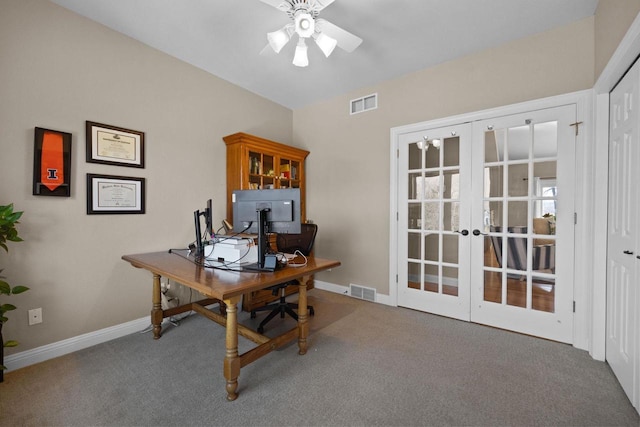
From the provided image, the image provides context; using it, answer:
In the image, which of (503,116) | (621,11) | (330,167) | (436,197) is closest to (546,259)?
(436,197)

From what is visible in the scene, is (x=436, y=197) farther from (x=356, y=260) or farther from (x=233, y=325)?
(x=233, y=325)

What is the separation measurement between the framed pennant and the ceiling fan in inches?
72.0

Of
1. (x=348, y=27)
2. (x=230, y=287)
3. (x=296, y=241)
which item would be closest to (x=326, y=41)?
(x=348, y=27)

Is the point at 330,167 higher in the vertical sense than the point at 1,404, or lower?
higher

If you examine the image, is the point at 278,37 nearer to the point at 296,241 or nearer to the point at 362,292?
the point at 296,241

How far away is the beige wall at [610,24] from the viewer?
157 cm

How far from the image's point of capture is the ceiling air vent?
3461 millimetres

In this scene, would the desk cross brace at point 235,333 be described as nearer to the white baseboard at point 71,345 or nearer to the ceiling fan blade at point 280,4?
the white baseboard at point 71,345

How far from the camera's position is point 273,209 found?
2.06 metres

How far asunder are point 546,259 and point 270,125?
3558 millimetres

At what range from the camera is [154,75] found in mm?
2719

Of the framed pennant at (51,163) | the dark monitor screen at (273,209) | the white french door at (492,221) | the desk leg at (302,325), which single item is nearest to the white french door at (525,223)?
the white french door at (492,221)

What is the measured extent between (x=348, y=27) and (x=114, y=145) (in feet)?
7.67

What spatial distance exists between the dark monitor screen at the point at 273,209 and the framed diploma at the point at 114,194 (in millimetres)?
1120
